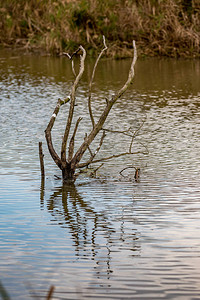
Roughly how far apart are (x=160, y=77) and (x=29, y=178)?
300 inches

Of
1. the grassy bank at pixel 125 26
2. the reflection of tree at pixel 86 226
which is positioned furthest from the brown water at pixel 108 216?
the grassy bank at pixel 125 26

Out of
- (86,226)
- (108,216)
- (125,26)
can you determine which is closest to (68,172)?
(108,216)

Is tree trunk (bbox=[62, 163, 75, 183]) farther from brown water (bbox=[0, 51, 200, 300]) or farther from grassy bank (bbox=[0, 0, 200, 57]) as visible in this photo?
grassy bank (bbox=[0, 0, 200, 57])

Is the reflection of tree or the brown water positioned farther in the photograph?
the reflection of tree

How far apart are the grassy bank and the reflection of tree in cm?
1116

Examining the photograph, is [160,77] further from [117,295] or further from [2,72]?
[117,295]

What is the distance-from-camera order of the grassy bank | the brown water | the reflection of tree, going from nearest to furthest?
the brown water → the reflection of tree → the grassy bank

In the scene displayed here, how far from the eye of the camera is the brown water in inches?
143

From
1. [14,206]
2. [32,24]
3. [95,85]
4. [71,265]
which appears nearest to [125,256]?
[71,265]

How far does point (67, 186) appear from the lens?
230 inches

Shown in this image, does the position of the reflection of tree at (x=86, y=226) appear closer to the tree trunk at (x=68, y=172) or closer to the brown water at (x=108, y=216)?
the brown water at (x=108, y=216)

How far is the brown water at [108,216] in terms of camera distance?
3.64 m

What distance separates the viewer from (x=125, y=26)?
55.7 ft

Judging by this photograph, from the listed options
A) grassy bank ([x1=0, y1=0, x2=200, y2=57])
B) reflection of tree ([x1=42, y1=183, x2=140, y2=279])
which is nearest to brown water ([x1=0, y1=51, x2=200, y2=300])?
reflection of tree ([x1=42, y1=183, x2=140, y2=279])
